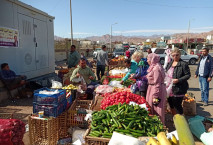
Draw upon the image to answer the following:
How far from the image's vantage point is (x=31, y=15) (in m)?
8.55

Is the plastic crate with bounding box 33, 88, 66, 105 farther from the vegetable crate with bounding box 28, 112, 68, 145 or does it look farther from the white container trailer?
the white container trailer

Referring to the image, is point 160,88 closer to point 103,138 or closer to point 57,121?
point 103,138

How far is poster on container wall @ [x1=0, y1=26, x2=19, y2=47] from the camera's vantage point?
22.1ft

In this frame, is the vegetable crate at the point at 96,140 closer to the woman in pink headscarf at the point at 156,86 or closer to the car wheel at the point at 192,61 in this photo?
the woman in pink headscarf at the point at 156,86

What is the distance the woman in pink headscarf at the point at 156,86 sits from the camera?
3.70m

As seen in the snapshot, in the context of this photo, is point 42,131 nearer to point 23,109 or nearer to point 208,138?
point 23,109

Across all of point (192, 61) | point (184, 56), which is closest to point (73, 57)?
point (184, 56)

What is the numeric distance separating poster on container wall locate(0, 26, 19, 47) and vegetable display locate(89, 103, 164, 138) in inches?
232

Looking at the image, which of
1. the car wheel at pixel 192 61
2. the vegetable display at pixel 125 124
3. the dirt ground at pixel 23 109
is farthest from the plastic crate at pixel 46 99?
the car wheel at pixel 192 61

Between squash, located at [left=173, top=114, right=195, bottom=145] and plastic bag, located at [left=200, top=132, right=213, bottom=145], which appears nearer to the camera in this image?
squash, located at [left=173, top=114, right=195, bottom=145]

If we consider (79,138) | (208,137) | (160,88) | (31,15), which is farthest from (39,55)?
(208,137)

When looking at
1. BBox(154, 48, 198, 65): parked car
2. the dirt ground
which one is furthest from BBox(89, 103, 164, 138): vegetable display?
BBox(154, 48, 198, 65): parked car

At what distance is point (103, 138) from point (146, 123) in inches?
30.7

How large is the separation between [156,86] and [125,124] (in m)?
1.39
